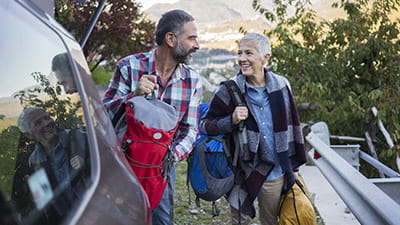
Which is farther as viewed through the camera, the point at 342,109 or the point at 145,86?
the point at 342,109

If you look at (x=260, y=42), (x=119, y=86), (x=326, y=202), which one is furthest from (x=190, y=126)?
(x=326, y=202)

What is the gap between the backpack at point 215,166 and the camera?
303cm

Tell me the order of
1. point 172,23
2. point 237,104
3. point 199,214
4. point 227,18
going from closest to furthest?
point 172,23, point 237,104, point 199,214, point 227,18

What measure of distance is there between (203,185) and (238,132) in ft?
1.38

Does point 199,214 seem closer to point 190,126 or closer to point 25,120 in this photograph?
point 190,126

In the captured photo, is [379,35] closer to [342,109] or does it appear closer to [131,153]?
[342,109]

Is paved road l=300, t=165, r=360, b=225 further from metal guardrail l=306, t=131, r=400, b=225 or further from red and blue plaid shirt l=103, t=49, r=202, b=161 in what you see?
red and blue plaid shirt l=103, t=49, r=202, b=161

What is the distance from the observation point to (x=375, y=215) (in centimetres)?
222

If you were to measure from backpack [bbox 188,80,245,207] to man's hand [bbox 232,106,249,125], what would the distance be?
0.09 m

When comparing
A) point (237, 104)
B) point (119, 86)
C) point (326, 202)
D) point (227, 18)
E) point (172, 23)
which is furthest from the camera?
point (227, 18)

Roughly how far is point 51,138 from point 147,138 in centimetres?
111

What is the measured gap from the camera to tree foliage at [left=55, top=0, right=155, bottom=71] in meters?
11.9

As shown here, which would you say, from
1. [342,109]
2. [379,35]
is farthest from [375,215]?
[379,35]

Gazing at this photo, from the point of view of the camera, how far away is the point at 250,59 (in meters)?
3.12
